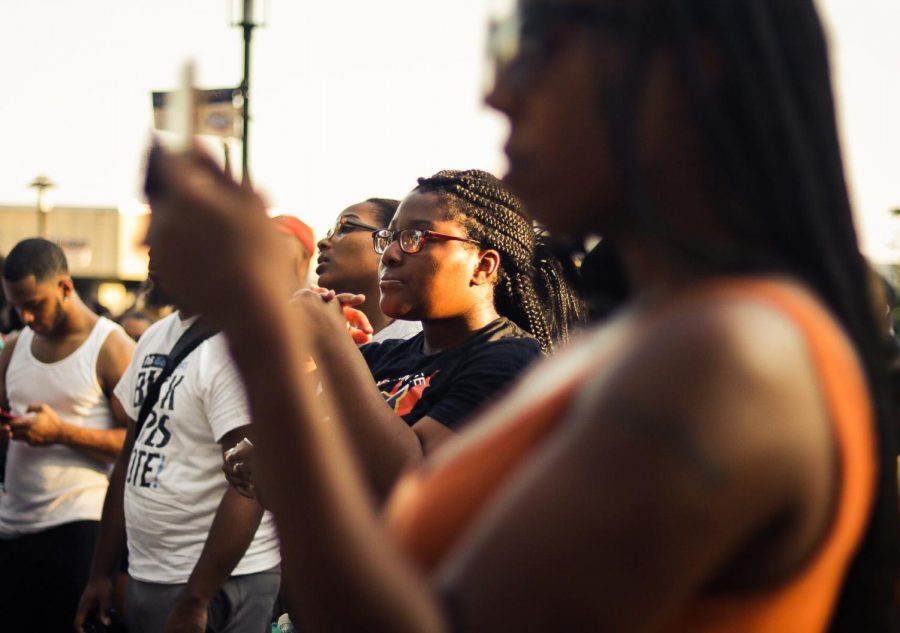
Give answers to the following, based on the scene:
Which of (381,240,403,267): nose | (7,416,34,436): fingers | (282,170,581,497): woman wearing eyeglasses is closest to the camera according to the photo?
(282,170,581,497): woman wearing eyeglasses

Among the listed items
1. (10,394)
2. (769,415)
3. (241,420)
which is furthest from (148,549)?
(769,415)

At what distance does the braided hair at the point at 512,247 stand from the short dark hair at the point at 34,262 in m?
3.52

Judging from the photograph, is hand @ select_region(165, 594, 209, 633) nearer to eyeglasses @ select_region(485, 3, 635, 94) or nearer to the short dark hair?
the short dark hair

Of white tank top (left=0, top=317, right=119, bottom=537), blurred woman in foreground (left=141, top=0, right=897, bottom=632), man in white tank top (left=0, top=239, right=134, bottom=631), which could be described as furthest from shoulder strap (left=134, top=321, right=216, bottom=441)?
blurred woman in foreground (left=141, top=0, right=897, bottom=632)

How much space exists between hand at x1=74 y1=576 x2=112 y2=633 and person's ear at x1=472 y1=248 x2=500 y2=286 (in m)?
2.66

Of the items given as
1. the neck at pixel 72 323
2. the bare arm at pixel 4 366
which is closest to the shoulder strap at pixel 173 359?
the neck at pixel 72 323

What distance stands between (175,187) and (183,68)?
0.37ft

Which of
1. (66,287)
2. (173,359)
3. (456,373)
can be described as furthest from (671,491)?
(66,287)

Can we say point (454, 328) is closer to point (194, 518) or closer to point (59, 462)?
point (194, 518)

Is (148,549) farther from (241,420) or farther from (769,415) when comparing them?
(769,415)

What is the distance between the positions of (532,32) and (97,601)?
4.53 m

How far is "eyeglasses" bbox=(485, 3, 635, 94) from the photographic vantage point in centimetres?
117

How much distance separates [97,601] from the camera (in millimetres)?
5117

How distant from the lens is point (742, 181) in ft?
3.81
